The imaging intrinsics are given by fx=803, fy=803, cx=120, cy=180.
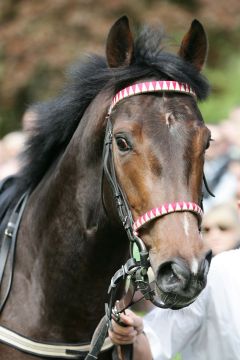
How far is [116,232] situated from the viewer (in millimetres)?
3848

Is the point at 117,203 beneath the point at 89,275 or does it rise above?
above

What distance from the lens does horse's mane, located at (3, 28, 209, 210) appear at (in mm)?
3809

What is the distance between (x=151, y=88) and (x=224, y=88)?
10.8 m

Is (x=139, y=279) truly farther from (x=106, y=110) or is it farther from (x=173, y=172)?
(x=106, y=110)

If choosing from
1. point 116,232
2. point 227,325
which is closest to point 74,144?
point 116,232

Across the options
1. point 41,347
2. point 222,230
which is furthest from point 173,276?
point 222,230

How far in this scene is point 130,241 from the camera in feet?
11.6

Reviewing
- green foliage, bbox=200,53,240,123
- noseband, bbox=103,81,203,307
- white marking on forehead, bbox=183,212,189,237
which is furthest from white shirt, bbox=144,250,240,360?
green foliage, bbox=200,53,240,123

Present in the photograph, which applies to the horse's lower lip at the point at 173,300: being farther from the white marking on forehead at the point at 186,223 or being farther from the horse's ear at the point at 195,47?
the horse's ear at the point at 195,47

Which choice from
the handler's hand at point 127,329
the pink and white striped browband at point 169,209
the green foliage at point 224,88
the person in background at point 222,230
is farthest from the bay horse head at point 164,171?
the green foliage at point 224,88

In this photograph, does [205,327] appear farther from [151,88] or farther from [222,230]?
[222,230]

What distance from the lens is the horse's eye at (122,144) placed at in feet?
11.6

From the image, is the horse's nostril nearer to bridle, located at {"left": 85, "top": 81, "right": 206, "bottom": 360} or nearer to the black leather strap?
bridle, located at {"left": 85, "top": 81, "right": 206, "bottom": 360}

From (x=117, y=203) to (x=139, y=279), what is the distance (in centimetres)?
36
